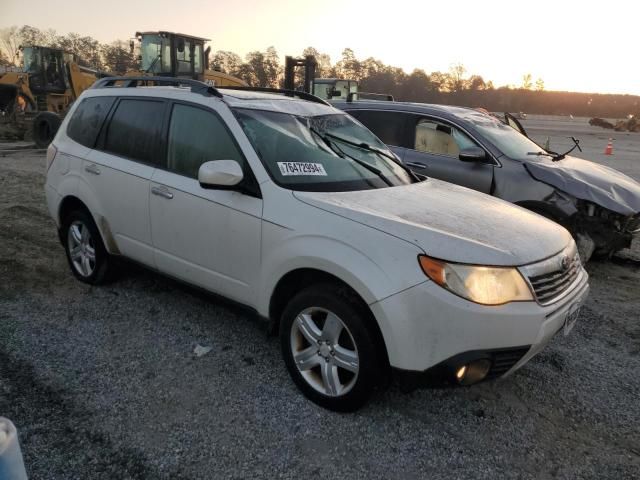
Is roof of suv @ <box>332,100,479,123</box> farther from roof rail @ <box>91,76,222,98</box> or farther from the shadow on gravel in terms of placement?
the shadow on gravel

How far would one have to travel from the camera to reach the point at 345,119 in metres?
4.18

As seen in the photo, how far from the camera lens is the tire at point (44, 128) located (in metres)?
14.8

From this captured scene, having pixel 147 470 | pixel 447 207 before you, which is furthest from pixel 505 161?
pixel 147 470

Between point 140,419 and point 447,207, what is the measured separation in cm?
218

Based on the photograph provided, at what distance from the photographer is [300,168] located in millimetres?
3252

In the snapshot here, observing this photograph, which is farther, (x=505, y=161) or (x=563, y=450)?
(x=505, y=161)

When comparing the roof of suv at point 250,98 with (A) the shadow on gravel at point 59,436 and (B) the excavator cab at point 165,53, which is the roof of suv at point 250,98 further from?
(B) the excavator cab at point 165,53

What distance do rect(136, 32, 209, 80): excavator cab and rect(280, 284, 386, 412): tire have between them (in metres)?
15.7

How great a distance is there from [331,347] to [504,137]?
424cm

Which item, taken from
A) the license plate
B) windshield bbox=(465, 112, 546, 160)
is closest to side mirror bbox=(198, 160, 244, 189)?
the license plate

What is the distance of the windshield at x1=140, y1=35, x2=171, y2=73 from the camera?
1680 cm

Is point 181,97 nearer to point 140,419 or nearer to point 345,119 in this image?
point 345,119

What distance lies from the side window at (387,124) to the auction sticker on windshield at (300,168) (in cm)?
320

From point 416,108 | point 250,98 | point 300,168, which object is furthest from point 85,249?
point 416,108
